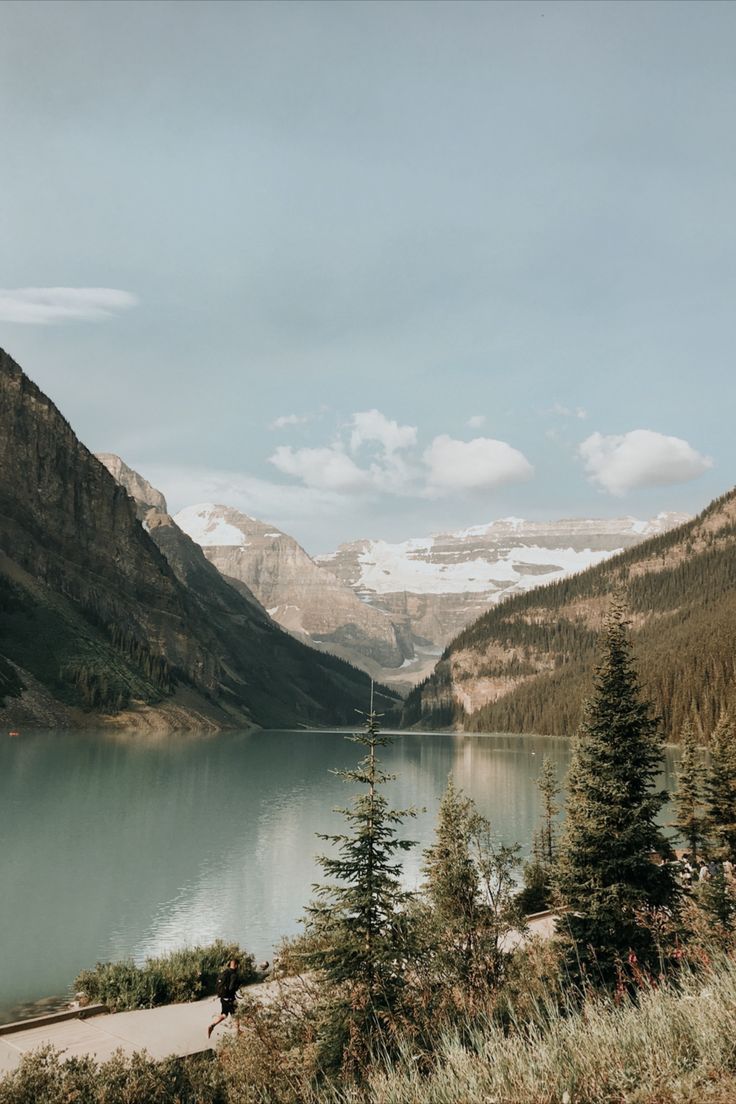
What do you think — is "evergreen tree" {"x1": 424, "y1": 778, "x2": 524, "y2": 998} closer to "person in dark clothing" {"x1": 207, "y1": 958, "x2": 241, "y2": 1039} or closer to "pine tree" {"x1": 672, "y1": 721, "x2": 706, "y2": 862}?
"person in dark clothing" {"x1": 207, "y1": 958, "x2": 241, "y2": 1039}

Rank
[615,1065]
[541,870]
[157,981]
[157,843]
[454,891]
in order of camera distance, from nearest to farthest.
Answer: [615,1065], [157,981], [454,891], [541,870], [157,843]

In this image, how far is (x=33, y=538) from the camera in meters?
179

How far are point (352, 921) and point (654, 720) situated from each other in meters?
11.5

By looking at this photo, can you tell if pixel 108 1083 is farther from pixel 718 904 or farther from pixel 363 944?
pixel 718 904

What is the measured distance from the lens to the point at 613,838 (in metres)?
20.1

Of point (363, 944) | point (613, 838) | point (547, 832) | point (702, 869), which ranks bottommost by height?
point (702, 869)

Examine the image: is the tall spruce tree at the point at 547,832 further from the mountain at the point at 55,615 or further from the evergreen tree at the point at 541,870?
the mountain at the point at 55,615

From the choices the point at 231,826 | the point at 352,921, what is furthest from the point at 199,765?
the point at 352,921

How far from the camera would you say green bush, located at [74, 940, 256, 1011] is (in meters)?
20.2

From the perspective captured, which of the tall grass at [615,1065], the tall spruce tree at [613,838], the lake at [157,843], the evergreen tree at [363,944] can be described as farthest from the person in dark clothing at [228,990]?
the tall grass at [615,1065]

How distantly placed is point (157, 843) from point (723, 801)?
3522 cm

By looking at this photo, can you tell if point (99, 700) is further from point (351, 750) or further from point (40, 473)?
point (40, 473)

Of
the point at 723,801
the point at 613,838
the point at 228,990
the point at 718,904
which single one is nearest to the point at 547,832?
the point at 723,801

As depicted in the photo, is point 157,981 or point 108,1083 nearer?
point 108,1083
